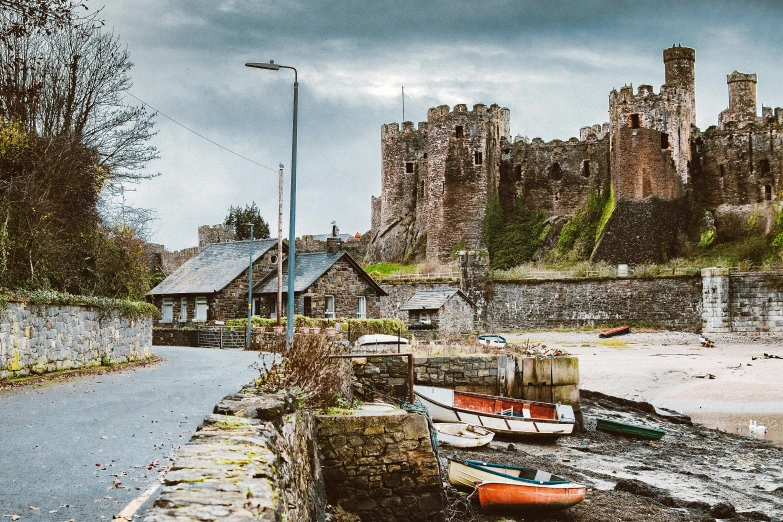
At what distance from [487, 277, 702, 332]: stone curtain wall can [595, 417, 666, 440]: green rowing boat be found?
22610 mm

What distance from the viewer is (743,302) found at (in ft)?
129

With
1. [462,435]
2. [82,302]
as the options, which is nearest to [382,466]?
[462,435]

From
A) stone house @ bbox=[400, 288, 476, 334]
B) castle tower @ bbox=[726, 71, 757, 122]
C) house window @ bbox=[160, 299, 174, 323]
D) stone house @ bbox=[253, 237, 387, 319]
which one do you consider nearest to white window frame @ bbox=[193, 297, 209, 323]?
house window @ bbox=[160, 299, 174, 323]

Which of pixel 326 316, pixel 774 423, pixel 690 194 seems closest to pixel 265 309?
pixel 326 316

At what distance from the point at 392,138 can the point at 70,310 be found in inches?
1635

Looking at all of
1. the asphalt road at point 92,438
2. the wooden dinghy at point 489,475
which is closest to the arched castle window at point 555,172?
the asphalt road at point 92,438

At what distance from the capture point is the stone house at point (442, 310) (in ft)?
122

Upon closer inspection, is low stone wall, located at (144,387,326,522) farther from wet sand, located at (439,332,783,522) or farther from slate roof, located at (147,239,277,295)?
slate roof, located at (147,239,277,295)

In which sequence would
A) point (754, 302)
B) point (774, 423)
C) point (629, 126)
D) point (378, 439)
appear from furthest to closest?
point (629, 126) → point (754, 302) → point (774, 423) → point (378, 439)

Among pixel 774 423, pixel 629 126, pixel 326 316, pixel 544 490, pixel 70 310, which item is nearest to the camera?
pixel 544 490

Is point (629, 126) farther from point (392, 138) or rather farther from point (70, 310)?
point (70, 310)

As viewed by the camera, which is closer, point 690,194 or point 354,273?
point 354,273

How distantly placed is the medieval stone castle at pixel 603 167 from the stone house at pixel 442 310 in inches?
384

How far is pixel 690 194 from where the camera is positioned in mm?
47281
